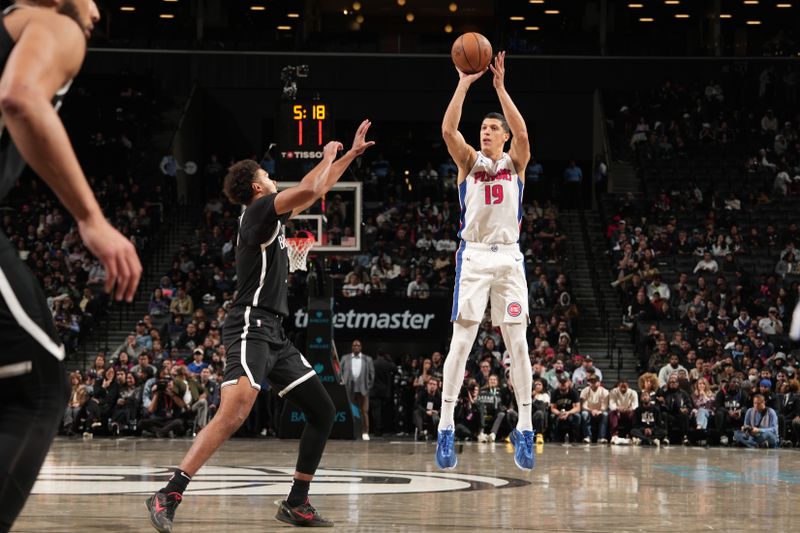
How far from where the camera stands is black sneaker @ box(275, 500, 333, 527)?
659cm

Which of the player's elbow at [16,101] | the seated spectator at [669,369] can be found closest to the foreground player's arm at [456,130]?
the player's elbow at [16,101]

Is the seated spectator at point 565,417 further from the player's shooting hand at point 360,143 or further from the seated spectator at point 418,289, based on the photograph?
the player's shooting hand at point 360,143

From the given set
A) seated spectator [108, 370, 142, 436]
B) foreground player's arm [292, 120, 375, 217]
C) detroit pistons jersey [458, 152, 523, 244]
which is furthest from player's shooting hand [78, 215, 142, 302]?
seated spectator [108, 370, 142, 436]

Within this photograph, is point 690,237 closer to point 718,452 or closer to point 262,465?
point 718,452

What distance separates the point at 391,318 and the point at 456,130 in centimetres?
1541

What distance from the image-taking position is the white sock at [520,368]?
8.96 metres

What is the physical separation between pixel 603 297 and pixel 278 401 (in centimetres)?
1005

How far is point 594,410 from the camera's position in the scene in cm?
2048

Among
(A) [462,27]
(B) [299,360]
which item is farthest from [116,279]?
(A) [462,27]

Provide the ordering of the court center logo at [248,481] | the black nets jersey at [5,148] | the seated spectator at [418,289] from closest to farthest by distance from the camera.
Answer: the black nets jersey at [5,148]
the court center logo at [248,481]
the seated spectator at [418,289]

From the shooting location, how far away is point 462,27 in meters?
40.6

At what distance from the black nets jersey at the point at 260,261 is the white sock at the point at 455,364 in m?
2.15

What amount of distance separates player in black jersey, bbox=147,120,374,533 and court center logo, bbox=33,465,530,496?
160cm

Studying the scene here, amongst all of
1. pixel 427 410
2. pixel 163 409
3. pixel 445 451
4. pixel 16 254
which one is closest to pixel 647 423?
pixel 427 410
